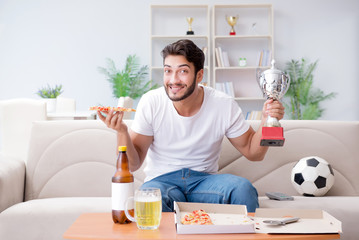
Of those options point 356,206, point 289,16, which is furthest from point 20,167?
point 289,16

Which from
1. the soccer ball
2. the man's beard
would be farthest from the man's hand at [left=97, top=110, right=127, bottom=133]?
the soccer ball

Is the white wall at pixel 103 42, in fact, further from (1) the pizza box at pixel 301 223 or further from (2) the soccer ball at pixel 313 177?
(1) the pizza box at pixel 301 223

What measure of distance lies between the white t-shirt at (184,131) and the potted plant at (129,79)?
Answer: 364cm

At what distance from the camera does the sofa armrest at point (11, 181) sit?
6.15 ft

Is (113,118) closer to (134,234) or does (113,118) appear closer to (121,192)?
(121,192)

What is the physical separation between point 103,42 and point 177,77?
4329mm

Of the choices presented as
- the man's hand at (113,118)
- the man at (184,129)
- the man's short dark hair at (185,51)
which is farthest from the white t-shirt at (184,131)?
the man's hand at (113,118)

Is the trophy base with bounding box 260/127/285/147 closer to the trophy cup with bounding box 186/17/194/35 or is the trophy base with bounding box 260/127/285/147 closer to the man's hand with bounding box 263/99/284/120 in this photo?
the man's hand with bounding box 263/99/284/120

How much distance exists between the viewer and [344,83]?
6016 millimetres

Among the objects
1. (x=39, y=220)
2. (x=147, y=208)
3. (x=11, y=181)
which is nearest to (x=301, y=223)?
(x=147, y=208)

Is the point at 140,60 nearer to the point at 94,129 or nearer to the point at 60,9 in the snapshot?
the point at 60,9

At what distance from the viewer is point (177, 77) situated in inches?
74.0

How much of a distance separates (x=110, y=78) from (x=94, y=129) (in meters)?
3.75

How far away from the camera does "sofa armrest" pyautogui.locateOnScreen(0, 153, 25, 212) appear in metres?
1.88
